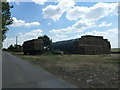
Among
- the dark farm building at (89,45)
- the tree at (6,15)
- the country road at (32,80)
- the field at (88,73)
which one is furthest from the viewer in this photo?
the dark farm building at (89,45)

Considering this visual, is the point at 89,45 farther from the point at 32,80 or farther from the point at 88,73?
the point at 32,80

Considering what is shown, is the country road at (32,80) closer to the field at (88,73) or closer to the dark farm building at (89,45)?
the field at (88,73)

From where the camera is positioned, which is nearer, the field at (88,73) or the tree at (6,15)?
the field at (88,73)

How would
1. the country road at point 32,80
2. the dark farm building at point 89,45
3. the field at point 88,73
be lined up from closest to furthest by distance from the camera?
Answer: the country road at point 32,80, the field at point 88,73, the dark farm building at point 89,45

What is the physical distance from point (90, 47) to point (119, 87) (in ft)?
143

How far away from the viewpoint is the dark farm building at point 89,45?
161 feet

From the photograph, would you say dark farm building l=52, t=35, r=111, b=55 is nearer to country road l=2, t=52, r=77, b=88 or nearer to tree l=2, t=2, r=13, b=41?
tree l=2, t=2, r=13, b=41

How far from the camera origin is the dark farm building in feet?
161

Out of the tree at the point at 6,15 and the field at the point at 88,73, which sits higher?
the tree at the point at 6,15

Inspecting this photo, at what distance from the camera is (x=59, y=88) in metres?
6.86

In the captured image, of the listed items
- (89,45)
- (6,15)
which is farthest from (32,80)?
(89,45)

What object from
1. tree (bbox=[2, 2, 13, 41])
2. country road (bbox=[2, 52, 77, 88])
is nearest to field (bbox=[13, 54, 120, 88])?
country road (bbox=[2, 52, 77, 88])

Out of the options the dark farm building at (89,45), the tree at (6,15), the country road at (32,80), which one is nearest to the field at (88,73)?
the country road at (32,80)

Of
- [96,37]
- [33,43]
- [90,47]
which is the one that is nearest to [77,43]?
[90,47]
